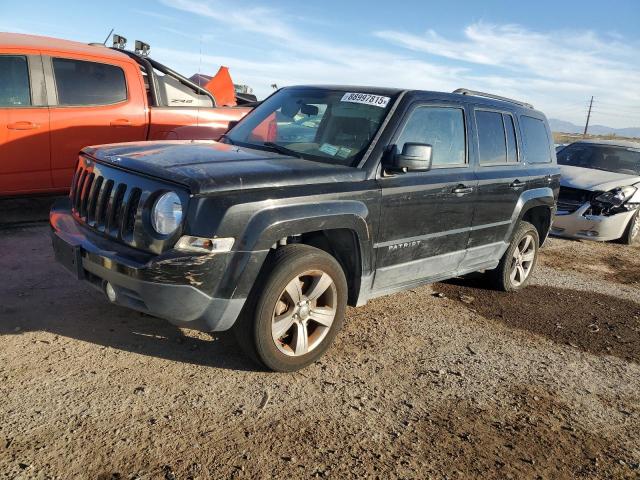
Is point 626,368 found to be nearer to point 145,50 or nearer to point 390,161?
point 390,161

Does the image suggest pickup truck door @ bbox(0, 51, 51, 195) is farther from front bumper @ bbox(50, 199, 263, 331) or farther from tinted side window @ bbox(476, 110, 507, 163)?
tinted side window @ bbox(476, 110, 507, 163)

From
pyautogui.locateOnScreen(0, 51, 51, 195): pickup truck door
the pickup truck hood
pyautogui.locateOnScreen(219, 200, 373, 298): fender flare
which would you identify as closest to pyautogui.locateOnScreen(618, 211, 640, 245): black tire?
the pickup truck hood

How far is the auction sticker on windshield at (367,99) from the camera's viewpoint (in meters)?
4.10

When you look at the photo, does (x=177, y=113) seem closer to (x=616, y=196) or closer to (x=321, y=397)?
(x=321, y=397)

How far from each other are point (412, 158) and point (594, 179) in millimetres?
6352

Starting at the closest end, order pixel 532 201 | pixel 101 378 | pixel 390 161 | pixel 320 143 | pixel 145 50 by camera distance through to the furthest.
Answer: pixel 101 378 → pixel 390 161 → pixel 320 143 → pixel 532 201 → pixel 145 50

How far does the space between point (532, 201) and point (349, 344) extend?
259cm

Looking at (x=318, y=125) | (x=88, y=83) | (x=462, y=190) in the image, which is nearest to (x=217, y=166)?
(x=318, y=125)

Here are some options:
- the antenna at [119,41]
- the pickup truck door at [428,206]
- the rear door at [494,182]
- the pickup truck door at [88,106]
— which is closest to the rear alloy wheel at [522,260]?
the rear door at [494,182]

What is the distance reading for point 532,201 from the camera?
5.44 meters

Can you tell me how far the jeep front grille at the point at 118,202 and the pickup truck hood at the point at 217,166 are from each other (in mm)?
66

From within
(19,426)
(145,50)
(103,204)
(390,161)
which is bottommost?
(19,426)

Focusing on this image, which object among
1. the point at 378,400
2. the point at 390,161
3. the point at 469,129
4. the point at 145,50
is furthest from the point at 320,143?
the point at 145,50

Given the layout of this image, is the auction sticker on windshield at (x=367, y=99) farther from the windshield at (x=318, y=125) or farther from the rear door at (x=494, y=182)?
the rear door at (x=494, y=182)
